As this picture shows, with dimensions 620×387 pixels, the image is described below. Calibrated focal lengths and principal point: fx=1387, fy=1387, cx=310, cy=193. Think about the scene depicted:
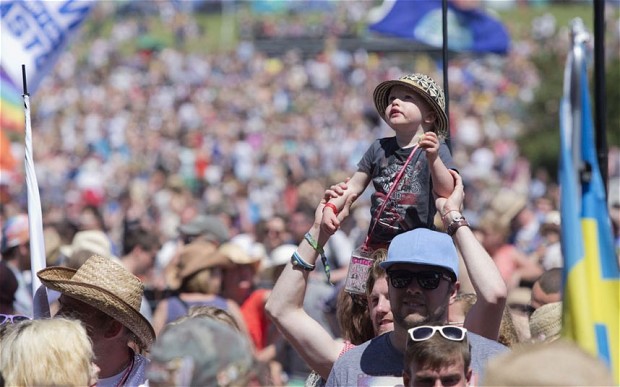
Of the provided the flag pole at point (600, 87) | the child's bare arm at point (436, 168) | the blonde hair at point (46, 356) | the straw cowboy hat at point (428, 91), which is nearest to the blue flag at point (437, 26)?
the flag pole at point (600, 87)

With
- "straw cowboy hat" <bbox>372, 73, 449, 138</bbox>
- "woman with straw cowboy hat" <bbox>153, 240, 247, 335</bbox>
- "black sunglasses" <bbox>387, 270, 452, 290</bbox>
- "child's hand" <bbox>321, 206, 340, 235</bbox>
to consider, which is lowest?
"woman with straw cowboy hat" <bbox>153, 240, 247, 335</bbox>

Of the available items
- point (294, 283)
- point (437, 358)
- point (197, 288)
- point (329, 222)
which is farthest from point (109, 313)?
point (197, 288)

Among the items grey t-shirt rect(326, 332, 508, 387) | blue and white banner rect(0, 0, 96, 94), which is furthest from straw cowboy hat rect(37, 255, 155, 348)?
blue and white banner rect(0, 0, 96, 94)

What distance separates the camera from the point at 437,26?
1152 centimetres

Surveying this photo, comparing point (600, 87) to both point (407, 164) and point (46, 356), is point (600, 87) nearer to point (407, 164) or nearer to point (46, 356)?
point (407, 164)

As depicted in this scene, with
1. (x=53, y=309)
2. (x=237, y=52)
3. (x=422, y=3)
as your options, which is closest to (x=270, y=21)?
(x=237, y=52)

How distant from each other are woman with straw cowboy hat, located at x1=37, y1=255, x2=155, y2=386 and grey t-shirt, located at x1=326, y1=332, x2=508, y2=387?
939 mm

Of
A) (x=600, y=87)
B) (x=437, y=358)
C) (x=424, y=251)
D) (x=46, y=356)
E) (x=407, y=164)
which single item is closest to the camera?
(x=437, y=358)

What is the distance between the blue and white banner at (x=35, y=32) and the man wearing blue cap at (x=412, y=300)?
436 centimetres

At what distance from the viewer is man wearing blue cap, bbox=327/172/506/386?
4.38m

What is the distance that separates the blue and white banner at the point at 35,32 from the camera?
28.4ft

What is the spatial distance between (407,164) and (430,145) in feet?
0.89

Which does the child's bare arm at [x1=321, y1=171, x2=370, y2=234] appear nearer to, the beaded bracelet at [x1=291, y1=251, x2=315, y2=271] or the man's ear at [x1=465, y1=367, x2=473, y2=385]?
the beaded bracelet at [x1=291, y1=251, x2=315, y2=271]

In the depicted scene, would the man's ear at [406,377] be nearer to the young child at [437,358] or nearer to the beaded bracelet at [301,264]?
the young child at [437,358]
